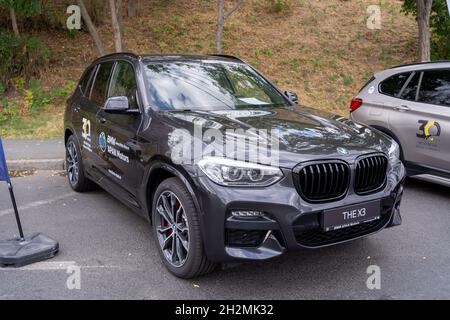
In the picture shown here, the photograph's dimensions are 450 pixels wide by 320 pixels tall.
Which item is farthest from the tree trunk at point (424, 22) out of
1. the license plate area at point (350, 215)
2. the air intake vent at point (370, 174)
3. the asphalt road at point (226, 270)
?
the license plate area at point (350, 215)

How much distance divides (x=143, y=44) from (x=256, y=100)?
981 centimetres

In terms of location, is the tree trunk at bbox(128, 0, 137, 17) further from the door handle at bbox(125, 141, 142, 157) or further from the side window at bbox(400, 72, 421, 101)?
the door handle at bbox(125, 141, 142, 157)

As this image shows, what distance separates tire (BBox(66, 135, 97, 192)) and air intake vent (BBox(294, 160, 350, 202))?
11.3ft

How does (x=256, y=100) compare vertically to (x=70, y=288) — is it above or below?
above

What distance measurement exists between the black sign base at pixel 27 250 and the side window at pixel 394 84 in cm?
487

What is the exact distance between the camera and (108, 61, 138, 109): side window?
4402 millimetres

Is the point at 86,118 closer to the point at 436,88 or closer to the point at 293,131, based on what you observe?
the point at 293,131

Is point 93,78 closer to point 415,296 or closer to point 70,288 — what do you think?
point 70,288

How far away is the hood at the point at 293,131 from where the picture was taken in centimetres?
331

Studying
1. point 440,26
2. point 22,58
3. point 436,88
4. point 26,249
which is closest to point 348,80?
point 440,26

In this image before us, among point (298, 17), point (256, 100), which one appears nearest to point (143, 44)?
point (298, 17)

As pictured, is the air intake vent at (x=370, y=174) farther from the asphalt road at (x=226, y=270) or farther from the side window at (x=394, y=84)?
the side window at (x=394, y=84)

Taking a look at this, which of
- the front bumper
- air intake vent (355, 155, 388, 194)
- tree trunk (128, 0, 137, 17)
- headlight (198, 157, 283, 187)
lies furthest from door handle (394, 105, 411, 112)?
tree trunk (128, 0, 137, 17)

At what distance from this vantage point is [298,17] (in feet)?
52.7
